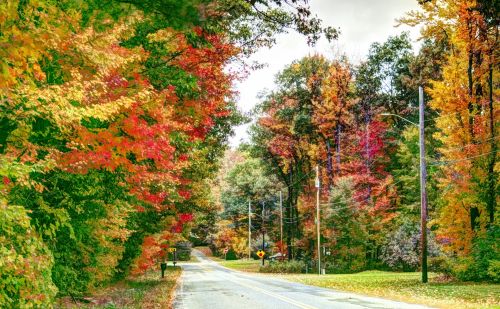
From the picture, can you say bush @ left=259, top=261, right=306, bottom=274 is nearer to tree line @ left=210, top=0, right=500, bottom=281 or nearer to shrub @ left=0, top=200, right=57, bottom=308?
tree line @ left=210, top=0, right=500, bottom=281

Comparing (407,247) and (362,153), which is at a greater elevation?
(362,153)

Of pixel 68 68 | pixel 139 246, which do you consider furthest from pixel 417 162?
Answer: pixel 68 68

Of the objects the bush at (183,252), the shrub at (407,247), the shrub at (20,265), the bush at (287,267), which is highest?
the shrub at (20,265)

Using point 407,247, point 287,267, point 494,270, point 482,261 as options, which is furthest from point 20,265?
point 287,267

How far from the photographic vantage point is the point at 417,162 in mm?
43719

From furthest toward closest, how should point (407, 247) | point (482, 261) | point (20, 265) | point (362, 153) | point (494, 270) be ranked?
point (362, 153), point (407, 247), point (482, 261), point (494, 270), point (20, 265)

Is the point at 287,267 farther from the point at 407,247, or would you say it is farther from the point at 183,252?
the point at 183,252

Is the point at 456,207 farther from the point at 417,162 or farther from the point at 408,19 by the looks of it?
the point at 417,162

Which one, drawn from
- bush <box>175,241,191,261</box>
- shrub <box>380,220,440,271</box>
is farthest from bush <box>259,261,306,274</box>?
bush <box>175,241,191,261</box>

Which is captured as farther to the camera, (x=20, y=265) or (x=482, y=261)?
(x=482, y=261)

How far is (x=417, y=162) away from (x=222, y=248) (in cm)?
5880

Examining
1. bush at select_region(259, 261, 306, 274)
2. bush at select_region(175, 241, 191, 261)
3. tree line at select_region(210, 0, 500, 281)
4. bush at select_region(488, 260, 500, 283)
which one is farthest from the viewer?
bush at select_region(175, 241, 191, 261)

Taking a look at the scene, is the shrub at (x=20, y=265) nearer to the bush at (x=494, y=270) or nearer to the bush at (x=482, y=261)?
the bush at (x=494, y=270)

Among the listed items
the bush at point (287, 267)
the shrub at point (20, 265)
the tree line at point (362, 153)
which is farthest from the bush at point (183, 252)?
the shrub at point (20, 265)
